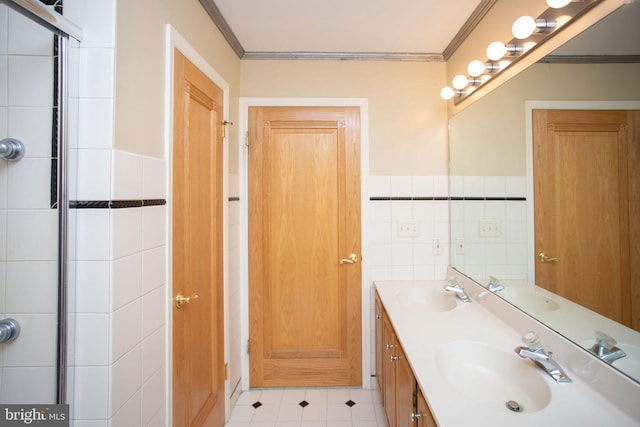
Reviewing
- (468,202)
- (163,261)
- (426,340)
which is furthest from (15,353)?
(468,202)

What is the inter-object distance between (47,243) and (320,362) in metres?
1.76

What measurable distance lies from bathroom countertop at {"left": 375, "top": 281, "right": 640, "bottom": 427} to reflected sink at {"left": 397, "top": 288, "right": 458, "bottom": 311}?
243 millimetres

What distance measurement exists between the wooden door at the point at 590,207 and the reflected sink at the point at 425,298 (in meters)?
0.69

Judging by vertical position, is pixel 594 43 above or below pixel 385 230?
above

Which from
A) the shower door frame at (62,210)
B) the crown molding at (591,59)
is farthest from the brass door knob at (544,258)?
the shower door frame at (62,210)

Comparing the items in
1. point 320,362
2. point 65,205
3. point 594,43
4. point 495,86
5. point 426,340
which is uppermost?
point 495,86

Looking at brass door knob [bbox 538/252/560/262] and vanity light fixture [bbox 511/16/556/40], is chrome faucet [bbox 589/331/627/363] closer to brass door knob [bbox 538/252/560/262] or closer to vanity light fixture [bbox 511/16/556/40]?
brass door knob [bbox 538/252/560/262]

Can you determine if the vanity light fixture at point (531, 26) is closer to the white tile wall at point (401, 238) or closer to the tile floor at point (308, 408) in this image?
the white tile wall at point (401, 238)

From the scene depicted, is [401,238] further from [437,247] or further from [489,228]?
[489,228]

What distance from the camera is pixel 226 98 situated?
1715mm

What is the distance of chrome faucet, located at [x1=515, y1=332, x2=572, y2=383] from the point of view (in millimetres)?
869

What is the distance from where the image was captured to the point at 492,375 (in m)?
1.04

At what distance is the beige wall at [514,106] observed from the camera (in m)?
0.82

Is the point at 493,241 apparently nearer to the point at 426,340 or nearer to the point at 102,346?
the point at 426,340
